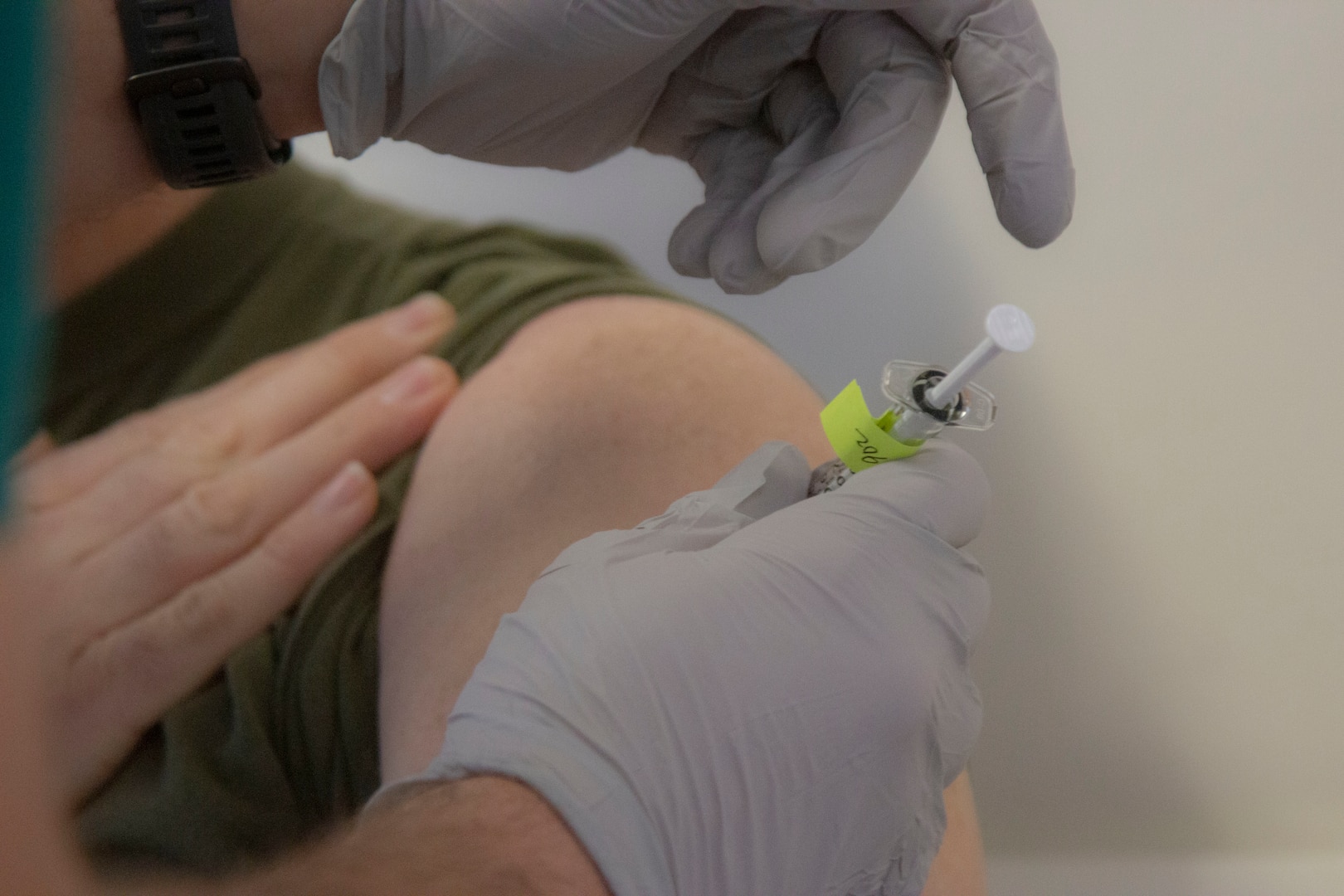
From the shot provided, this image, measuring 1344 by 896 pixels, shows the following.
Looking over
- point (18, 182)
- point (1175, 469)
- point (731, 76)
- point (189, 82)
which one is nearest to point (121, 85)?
point (189, 82)

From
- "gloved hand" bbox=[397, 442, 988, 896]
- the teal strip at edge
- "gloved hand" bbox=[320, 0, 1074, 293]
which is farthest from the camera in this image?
"gloved hand" bbox=[320, 0, 1074, 293]

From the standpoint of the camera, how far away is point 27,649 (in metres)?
0.23

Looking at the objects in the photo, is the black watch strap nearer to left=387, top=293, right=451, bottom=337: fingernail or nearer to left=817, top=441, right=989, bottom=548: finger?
left=387, top=293, right=451, bottom=337: fingernail

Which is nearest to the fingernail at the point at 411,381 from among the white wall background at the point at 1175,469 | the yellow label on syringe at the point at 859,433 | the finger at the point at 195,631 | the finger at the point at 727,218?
the finger at the point at 195,631

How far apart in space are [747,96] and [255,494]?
22.3 inches

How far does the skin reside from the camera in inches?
26.1

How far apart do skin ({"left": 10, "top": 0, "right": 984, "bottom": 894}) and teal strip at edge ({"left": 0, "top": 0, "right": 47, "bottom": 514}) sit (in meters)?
0.46

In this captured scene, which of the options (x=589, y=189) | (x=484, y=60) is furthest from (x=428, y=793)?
(x=589, y=189)

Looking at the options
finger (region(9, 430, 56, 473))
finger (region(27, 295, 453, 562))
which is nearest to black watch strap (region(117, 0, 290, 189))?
finger (region(27, 295, 453, 562))

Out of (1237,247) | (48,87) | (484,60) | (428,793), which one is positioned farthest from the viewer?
(1237,247)

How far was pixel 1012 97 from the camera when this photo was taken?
550 mm

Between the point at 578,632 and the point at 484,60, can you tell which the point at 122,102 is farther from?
the point at 578,632

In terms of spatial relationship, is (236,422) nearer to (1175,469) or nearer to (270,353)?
(270,353)

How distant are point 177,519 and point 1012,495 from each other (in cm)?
86
